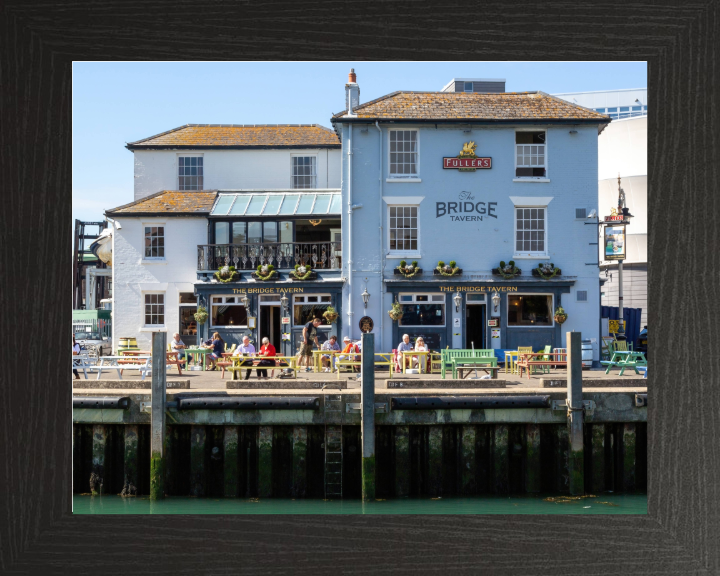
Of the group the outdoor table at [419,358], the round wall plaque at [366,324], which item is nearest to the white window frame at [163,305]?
the round wall plaque at [366,324]

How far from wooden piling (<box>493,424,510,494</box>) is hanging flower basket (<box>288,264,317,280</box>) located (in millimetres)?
10005

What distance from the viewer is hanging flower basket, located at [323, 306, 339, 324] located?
1895 centimetres

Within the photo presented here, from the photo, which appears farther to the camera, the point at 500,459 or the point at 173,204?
the point at 173,204

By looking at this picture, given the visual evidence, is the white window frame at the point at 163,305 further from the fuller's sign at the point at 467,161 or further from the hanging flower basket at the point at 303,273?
the fuller's sign at the point at 467,161

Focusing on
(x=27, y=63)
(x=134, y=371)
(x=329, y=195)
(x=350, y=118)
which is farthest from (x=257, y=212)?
(x=27, y=63)

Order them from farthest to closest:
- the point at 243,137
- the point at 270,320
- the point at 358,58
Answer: the point at 243,137 → the point at 270,320 → the point at 358,58

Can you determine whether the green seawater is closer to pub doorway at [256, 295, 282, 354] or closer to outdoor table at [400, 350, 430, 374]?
outdoor table at [400, 350, 430, 374]

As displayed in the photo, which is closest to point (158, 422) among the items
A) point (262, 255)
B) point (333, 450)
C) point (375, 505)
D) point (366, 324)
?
point (333, 450)

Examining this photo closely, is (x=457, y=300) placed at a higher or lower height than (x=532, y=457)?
higher

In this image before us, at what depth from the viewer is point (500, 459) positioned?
10.2m

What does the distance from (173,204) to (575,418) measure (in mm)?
13694

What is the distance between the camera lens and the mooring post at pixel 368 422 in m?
9.62

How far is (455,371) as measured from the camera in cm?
1268

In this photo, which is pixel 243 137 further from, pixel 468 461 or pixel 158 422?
pixel 468 461
